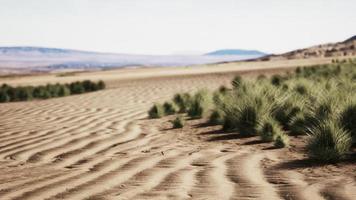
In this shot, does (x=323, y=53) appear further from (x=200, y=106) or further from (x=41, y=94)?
(x=200, y=106)

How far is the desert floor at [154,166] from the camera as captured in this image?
3.73 meters

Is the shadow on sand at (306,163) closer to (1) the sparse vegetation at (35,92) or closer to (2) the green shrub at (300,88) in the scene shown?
(2) the green shrub at (300,88)

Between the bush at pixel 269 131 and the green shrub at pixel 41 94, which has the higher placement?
the bush at pixel 269 131

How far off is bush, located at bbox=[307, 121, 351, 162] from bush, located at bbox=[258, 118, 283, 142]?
1008 mm

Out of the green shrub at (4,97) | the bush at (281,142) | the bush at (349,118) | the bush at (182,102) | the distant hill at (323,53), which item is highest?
the distant hill at (323,53)

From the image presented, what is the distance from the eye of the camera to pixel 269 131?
590cm

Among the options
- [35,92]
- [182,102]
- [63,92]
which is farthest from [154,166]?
[35,92]

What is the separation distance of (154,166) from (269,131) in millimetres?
1720

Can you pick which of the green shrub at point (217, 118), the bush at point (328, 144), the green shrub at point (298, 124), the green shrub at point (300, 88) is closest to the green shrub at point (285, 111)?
the green shrub at point (298, 124)

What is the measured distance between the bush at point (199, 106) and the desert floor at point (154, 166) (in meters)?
0.59

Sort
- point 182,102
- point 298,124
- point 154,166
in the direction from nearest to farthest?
point 154,166 < point 298,124 < point 182,102

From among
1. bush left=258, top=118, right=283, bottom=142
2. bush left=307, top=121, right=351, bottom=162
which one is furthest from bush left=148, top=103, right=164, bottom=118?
bush left=307, top=121, right=351, bottom=162

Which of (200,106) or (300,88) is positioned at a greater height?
(300,88)

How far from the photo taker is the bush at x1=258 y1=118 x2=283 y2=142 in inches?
227
